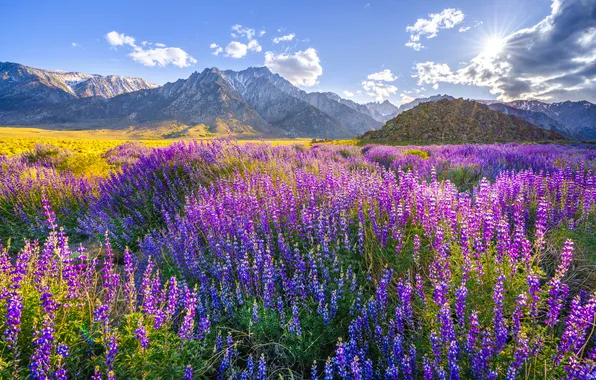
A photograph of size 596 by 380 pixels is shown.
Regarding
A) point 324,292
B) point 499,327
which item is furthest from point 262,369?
point 499,327

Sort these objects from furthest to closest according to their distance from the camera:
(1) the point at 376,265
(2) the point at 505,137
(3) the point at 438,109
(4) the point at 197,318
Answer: (3) the point at 438,109 → (2) the point at 505,137 → (1) the point at 376,265 → (4) the point at 197,318

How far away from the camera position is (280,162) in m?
6.96

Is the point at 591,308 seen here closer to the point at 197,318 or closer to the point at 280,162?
the point at 197,318

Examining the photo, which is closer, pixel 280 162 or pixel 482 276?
pixel 482 276

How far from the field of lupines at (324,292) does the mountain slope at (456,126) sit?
1010 inches

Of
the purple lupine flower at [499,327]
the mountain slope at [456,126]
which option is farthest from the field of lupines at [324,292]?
the mountain slope at [456,126]

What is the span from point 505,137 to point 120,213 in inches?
1325

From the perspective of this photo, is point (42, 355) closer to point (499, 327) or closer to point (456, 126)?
point (499, 327)

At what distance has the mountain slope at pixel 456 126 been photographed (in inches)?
1101

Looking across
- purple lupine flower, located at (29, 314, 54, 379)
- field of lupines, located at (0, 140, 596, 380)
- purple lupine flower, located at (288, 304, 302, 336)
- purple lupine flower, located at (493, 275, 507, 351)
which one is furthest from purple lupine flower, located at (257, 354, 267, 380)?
purple lupine flower, located at (493, 275, 507, 351)

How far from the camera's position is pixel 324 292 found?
9.05 feet

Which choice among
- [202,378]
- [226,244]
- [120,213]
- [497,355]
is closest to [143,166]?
[120,213]

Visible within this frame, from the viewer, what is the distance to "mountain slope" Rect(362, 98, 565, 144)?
27969mm

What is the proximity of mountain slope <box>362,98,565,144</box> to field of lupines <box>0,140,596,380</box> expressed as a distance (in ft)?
84.1
